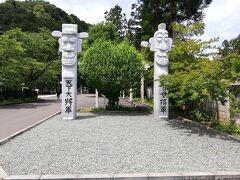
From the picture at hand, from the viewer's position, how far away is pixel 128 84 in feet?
69.5

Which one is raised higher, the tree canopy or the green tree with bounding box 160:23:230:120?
the tree canopy

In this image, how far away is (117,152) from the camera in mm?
8648

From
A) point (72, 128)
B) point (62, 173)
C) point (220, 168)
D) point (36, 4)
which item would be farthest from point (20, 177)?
point (36, 4)

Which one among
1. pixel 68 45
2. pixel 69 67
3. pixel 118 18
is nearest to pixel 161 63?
pixel 69 67

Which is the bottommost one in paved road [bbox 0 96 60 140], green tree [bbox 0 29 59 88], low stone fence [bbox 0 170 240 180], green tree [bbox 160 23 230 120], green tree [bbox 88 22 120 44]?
low stone fence [bbox 0 170 240 180]

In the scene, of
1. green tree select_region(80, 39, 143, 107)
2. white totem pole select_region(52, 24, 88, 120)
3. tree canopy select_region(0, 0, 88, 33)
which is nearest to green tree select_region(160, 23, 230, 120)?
green tree select_region(80, 39, 143, 107)

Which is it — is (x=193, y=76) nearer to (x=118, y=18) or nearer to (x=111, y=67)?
(x=111, y=67)

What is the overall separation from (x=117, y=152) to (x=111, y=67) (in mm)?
12219

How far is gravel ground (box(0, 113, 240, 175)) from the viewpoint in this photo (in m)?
7.02

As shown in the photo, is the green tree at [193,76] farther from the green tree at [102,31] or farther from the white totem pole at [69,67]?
the green tree at [102,31]

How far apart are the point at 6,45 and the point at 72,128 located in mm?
17640

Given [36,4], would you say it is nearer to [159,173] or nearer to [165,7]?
[165,7]

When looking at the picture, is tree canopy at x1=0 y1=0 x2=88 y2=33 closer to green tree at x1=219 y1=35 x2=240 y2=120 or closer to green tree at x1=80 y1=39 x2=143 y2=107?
green tree at x1=80 y1=39 x2=143 y2=107

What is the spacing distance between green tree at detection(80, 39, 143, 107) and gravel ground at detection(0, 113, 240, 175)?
8.10 metres
